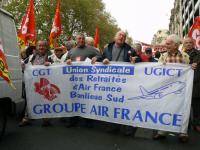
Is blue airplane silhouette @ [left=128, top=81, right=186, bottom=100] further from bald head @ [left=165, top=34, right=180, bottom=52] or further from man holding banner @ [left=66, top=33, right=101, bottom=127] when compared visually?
man holding banner @ [left=66, top=33, right=101, bottom=127]

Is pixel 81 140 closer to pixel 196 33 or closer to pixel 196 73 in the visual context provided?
pixel 196 73

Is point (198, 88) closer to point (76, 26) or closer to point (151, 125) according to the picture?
point (151, 125)

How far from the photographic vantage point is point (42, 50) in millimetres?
8227

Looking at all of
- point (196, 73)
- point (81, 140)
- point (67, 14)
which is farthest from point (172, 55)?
point (67, 14)

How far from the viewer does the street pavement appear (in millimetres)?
6137

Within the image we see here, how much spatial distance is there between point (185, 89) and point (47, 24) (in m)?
43.2

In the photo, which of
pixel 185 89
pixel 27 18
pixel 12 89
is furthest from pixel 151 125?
pixel 27 18

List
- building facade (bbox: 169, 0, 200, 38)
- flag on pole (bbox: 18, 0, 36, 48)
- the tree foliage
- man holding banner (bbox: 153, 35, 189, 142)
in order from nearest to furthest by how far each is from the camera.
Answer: man holding banner (bbox: 153, 35, 189, 142), flag on pole (bbox: 18, 0, 36, 48), building facade (bbox: 169, 0, 200, 38), the tree foliage

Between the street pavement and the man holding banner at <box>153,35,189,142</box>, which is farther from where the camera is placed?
the man holding banner at <box>153,35,189,142</box>

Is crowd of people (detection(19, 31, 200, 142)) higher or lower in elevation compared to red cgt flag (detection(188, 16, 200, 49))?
lower

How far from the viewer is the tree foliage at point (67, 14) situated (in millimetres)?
48062

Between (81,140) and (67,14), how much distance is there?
4527 cm

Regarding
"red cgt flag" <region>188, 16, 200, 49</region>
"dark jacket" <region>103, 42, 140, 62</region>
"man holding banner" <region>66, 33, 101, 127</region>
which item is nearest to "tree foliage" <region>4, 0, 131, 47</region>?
"red cgt flag" <region>188, 16, 200, 49</region>

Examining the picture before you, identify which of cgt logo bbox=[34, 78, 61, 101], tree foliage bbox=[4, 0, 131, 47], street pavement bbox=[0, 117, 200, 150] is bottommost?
street pavement bbox=[0, 117, 200, 150]
